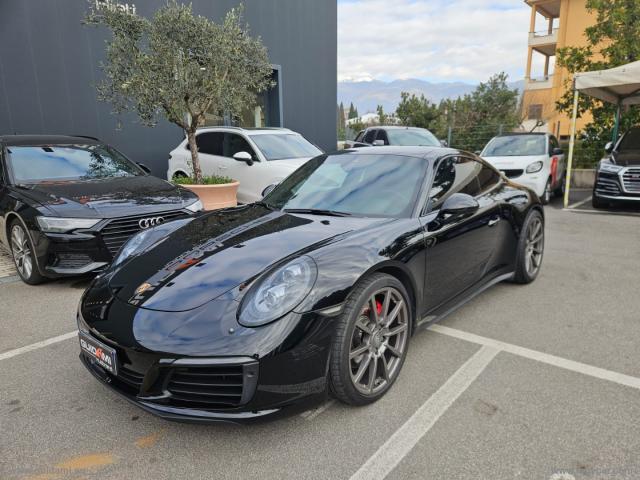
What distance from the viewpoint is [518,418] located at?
7.68ft

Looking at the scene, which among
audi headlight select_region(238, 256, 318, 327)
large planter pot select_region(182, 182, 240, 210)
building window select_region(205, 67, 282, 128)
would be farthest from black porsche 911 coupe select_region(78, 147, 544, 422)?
building window select_region(205, 67, 282, 128)

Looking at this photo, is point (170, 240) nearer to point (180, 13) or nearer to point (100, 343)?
point (100, 343)

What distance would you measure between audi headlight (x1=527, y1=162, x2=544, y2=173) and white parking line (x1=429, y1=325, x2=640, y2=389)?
6578 mm

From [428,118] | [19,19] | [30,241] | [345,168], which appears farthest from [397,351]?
[428,118]

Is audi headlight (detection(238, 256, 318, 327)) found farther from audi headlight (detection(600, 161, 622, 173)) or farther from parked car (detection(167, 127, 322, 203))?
audi headlight (detection(600, 161, 622, 173))

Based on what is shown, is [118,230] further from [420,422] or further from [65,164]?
[420,422]

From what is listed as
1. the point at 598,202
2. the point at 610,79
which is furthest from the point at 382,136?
the point at 598,202

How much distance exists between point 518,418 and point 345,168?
2.05 m

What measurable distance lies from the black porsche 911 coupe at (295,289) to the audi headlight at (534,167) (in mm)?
6018

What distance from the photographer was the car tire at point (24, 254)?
176 inches

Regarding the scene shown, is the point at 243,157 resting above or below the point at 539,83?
below

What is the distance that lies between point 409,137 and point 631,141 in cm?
481

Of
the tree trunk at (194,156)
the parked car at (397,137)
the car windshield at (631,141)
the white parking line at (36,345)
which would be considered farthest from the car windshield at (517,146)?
the white parking line at (36,345)

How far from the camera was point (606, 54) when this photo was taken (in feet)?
39.6
